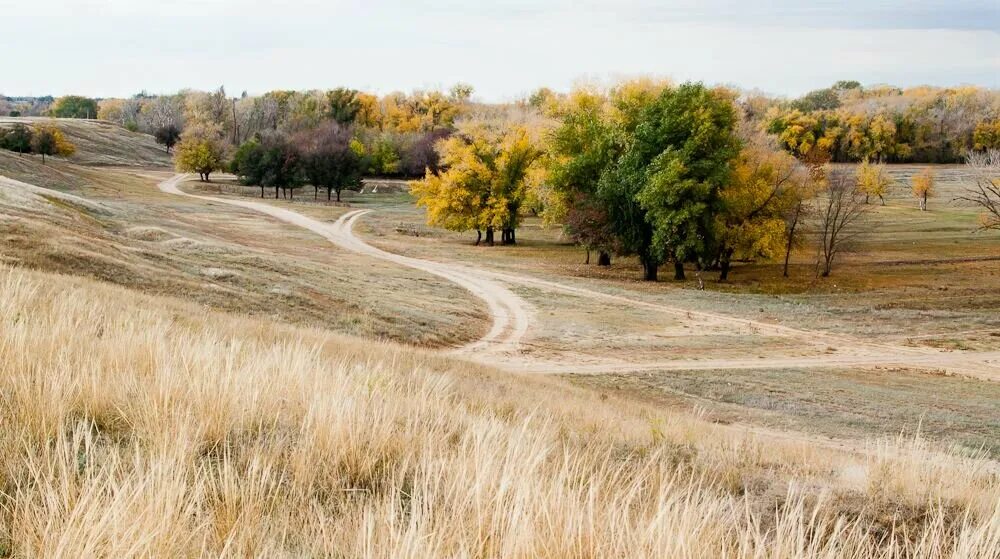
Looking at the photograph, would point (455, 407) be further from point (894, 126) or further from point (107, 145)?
point (894, 126)

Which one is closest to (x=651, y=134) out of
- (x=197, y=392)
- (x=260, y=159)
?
(x=197, y=392)

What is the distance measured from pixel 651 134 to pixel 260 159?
216 ft

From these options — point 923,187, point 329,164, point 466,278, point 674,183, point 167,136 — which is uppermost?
point 167,136

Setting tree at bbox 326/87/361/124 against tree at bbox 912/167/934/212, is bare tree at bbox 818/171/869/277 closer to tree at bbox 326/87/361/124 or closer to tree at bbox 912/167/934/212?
tree at bbox 912/167/934/212

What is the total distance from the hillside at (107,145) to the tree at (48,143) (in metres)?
11.8

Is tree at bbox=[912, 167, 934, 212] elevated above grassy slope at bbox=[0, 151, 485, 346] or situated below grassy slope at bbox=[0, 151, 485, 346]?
above

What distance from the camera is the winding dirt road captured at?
26609mm

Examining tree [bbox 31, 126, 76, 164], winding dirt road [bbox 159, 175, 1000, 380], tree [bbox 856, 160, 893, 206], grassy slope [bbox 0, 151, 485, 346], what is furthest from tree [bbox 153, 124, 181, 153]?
tree [bbox 856, 160, 893, 206]

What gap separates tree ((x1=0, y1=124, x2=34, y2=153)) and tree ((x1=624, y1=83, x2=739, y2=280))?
8302 cm

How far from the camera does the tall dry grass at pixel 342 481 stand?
2.48m

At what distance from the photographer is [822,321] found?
124ft

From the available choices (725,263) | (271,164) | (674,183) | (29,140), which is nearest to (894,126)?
(725,263)

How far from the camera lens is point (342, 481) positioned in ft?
11.3

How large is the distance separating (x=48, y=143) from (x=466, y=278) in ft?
246
